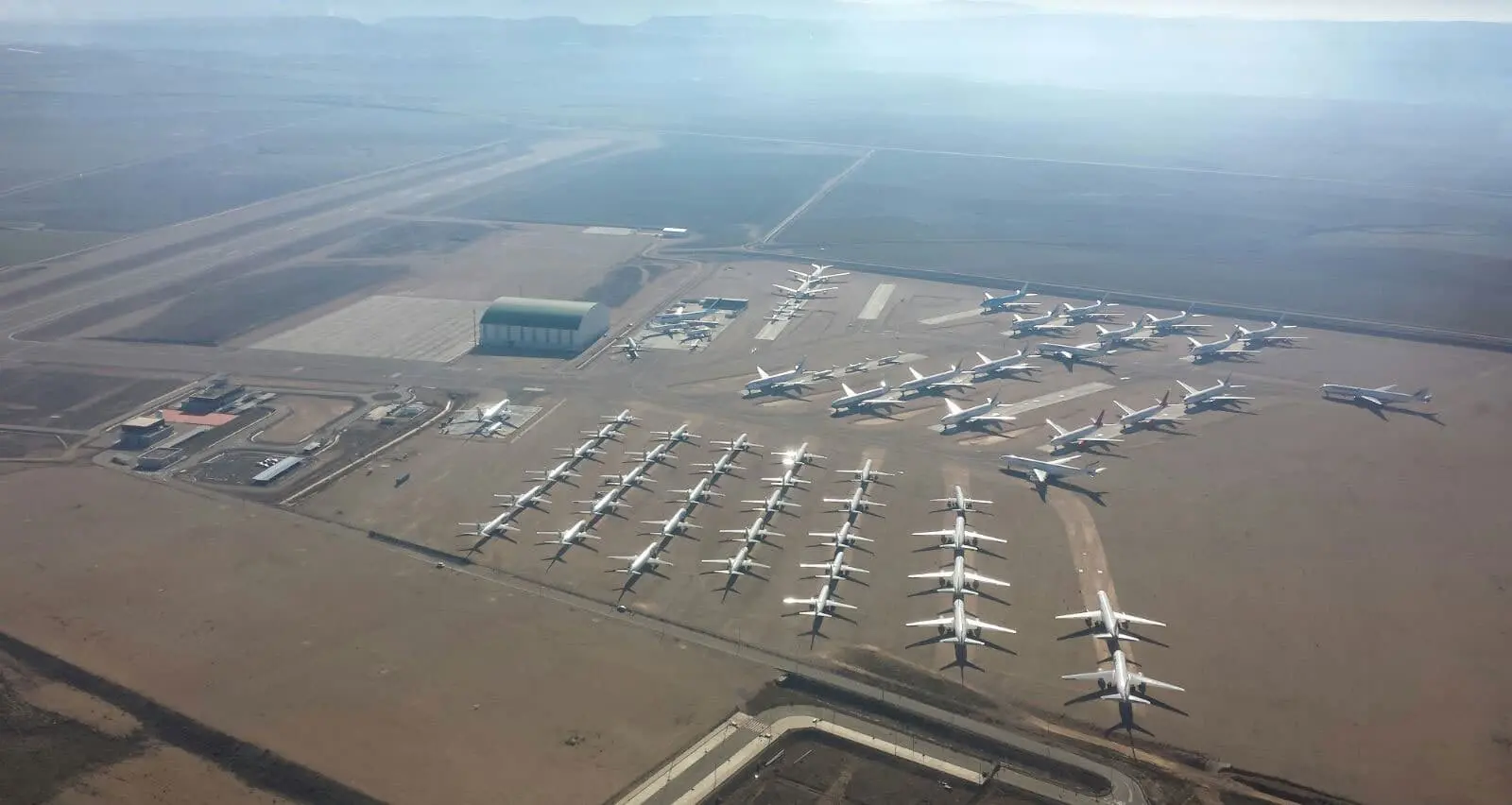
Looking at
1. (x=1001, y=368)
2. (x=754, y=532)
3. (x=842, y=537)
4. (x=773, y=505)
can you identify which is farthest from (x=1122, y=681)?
(x=1001, y=368)

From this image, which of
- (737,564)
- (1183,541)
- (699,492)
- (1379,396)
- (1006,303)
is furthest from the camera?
(1006,303)

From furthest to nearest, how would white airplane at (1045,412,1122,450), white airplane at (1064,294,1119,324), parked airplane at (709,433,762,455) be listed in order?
white airplane at (1064,294,1119,324), white airplane at (1045,412,1122,450), parked airplane at (709,433,762,455)

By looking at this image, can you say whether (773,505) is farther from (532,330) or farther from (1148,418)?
(532,330)

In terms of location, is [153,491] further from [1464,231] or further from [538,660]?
[1464,231]

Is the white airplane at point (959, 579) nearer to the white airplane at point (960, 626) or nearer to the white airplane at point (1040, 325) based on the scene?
the white airplane at point (960, 626)

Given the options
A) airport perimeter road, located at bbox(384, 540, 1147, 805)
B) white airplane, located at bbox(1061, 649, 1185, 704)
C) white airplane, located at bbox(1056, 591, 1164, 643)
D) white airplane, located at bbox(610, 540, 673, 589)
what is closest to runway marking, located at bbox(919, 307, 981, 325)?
white airplane, located at bbox(1056, 591, 1164, 643)

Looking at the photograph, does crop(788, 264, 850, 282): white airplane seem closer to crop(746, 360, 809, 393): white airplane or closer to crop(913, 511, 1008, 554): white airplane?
crop(746, 360, 809, 393): white airplane
